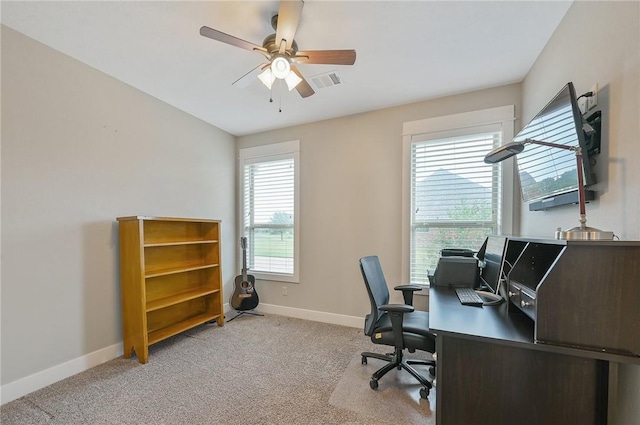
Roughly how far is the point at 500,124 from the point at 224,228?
362 centimetres

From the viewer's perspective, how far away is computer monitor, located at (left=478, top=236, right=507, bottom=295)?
1.89 m

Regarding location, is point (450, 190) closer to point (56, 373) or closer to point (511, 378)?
point (511, 378)

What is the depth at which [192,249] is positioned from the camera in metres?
3.33

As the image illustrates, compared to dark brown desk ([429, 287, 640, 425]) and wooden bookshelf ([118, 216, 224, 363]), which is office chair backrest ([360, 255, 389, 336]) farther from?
wooden bookshelf ([118, 216, 224, 363])

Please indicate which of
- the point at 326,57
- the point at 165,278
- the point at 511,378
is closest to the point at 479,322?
the point at 511,378

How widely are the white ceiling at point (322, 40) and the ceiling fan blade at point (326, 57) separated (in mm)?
271

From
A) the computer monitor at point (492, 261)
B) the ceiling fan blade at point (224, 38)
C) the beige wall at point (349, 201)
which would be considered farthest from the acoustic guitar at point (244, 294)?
the computer monitor at point (492, 261)

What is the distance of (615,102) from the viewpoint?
1239 mm

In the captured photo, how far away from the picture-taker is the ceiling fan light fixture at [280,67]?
5.59 feet

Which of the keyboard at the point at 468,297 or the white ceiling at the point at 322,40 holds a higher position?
the white ceiling at the point at 322,40

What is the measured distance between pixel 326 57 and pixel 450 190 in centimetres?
188

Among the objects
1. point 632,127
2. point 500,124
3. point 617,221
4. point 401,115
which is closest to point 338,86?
point 401,115

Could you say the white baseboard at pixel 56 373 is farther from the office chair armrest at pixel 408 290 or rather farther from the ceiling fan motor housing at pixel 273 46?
the ceiling fan motor housing at pixel 273 46

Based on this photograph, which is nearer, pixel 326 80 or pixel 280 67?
pixel 280 67
